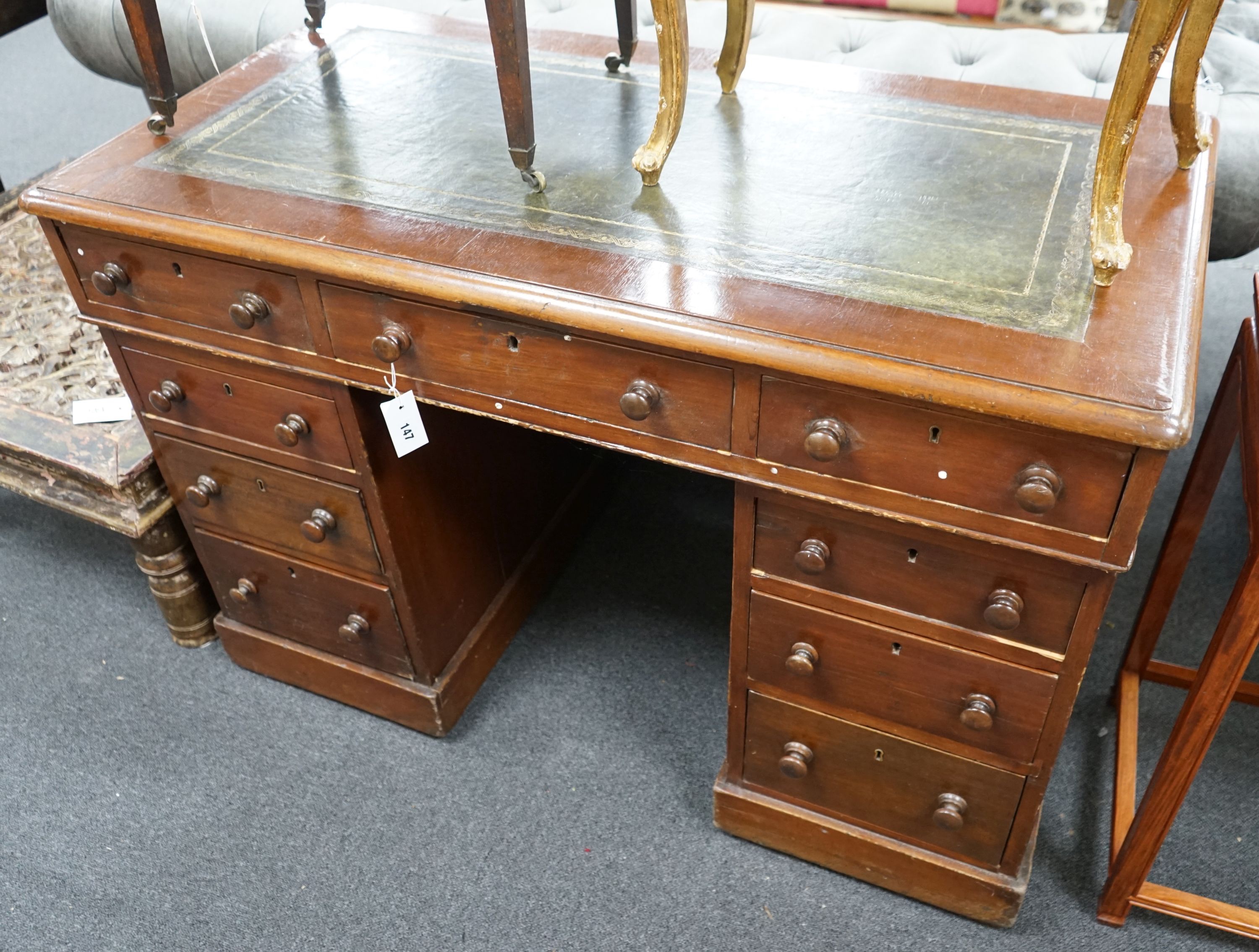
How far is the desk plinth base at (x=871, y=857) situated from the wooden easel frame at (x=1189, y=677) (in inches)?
5.9

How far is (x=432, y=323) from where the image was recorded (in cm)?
124

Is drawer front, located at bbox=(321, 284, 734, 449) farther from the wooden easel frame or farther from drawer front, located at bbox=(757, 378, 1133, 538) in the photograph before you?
the wooden easel frame

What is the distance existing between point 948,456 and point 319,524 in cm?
98

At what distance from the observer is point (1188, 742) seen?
1.31m

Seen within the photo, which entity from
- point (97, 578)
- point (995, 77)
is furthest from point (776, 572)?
point (97, 578)

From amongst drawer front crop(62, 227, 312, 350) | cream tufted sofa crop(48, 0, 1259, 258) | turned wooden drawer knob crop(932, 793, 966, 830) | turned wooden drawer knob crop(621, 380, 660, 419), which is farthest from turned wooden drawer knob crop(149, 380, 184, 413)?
turned wooden drawer knob crop(932, 793, 966, 830)

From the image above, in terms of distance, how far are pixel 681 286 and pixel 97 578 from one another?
5.44ft

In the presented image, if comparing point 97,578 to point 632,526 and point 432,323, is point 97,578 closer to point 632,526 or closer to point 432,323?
point 632,526

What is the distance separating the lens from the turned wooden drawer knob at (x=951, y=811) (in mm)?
1405

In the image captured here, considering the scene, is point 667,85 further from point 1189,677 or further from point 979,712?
point 1189,677

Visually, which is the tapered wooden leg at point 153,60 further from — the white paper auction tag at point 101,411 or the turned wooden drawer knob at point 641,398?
the turned wooden drawer knob at point 641,398

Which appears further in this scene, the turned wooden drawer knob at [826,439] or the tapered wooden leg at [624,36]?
the tapered wooden leg at [624,36]

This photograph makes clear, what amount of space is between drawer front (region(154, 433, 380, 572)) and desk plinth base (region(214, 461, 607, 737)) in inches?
10.1

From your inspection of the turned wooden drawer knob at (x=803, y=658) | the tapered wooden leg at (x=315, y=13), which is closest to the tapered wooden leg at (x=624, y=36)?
the tapered wooden leg at (x=315, y=13)
